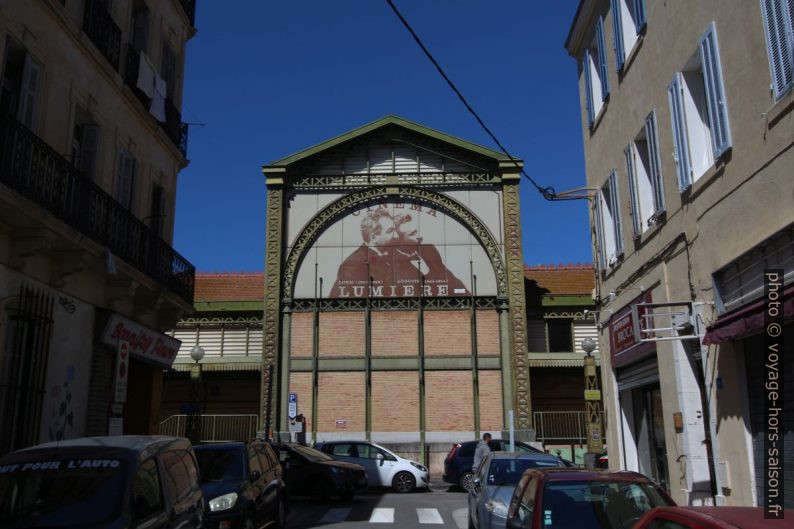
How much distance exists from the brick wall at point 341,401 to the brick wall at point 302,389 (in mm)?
400

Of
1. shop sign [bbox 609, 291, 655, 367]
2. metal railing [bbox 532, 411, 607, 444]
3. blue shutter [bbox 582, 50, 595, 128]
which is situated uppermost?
blue shutter [bbox 582, 50, 595, 128]

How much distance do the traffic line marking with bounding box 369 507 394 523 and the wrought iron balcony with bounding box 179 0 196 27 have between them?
12.9 metres

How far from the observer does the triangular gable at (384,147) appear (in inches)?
1213

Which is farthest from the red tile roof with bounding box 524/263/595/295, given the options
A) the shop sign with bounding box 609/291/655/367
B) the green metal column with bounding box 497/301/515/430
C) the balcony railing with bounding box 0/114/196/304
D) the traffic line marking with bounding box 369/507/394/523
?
the balcony railing with bounding box 0/114/196/304

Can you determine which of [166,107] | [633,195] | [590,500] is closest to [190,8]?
[166,107]

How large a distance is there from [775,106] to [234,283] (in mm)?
30558

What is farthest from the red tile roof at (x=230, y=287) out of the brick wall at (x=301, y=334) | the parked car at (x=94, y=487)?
the parked car at (x=94, y=487)

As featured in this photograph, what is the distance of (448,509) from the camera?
16.9 m

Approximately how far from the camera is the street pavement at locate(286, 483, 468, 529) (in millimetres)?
13742

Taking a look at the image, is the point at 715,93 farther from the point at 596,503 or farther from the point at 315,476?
the point at 315,476

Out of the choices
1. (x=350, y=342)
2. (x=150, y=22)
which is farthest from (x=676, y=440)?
(x=350, y=342)

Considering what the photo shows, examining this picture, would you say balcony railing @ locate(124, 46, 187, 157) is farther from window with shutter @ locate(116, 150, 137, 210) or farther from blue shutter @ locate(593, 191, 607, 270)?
blue shutter @ locate(593, 191, 607, 270)

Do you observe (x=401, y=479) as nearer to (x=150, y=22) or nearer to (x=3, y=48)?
(x=150, y=22)

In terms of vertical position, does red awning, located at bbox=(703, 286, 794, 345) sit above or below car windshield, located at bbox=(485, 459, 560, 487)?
above
